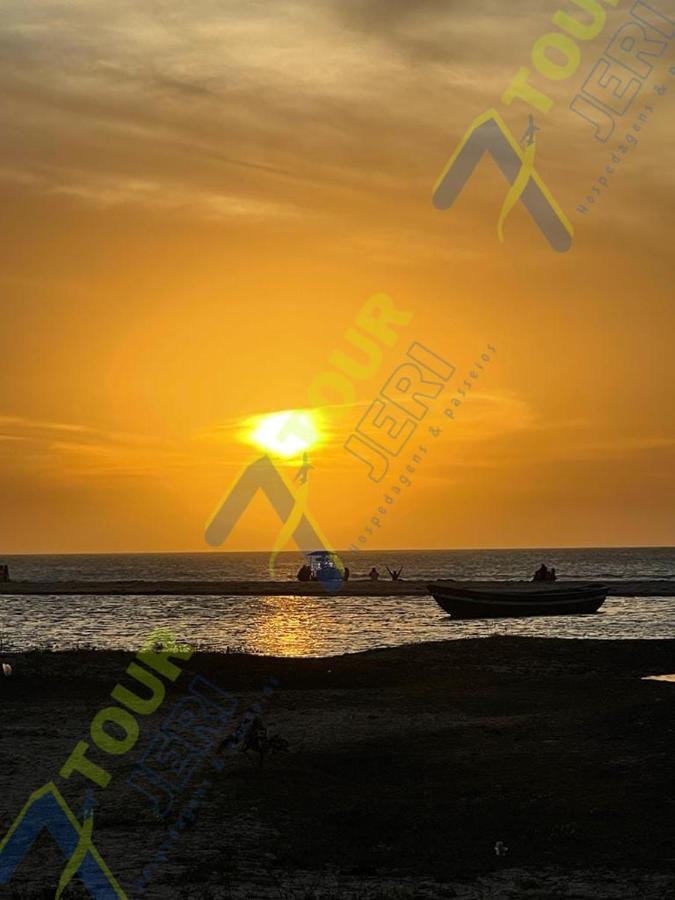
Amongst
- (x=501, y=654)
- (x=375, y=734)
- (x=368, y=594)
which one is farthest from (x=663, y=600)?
(x=375, y=734)

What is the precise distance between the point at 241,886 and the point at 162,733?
933 cm

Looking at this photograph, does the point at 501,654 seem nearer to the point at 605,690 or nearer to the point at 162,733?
the point at 605,690

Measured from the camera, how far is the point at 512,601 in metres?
64.1

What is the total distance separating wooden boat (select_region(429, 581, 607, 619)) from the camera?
210 feet

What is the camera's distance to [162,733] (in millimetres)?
22000

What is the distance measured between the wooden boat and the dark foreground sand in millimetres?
34234

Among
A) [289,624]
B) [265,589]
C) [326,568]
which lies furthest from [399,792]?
[326,568]

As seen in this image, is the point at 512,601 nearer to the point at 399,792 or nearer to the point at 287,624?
the point at 287,624

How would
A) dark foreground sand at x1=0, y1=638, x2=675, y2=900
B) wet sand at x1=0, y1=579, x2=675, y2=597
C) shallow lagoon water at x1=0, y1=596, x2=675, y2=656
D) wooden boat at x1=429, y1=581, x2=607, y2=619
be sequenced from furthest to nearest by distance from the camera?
wet sand at x1=0, y1=579, x2=675, y2=597 → wooden boat at x1=429, y1=581, x2=607, y2=619 → shallow lagoon water at x1=0, y1=596, x2=675, y2=656 → dark foreground sand at x1=0, y1=638, x2=675, y2=900

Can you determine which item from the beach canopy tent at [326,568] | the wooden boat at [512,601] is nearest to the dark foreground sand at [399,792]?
the wooden boat at [512,601]

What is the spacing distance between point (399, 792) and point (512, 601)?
155 ft

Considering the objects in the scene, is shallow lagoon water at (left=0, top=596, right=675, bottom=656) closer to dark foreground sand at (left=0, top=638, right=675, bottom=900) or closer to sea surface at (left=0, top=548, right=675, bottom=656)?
sea surface at (left=0, top=548, right=675, bottom=656)

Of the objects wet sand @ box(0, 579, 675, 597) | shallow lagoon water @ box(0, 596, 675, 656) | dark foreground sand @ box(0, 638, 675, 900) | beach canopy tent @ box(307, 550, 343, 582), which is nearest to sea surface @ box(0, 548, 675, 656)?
shallow lagoon water @ box(0, 596, 675, 656)

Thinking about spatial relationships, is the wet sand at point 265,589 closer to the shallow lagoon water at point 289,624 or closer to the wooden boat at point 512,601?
the shallow lagoon water at point 289,624
